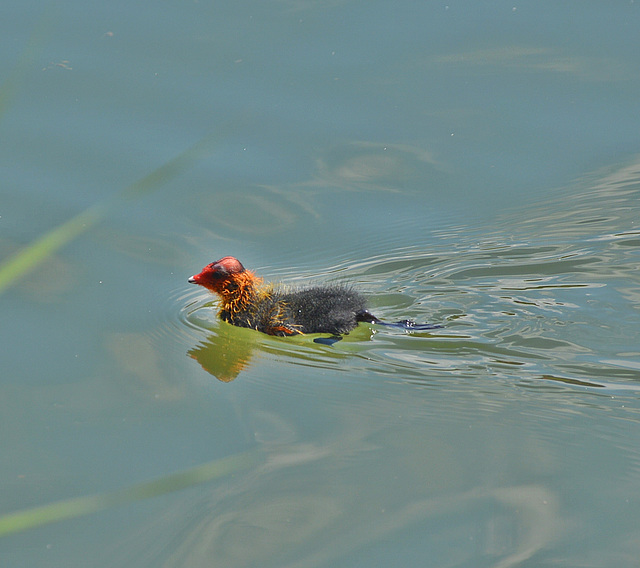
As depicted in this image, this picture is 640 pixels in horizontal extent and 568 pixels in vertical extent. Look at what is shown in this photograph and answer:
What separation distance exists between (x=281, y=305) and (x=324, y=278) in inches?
22.8

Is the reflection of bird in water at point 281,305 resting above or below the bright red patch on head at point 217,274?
below

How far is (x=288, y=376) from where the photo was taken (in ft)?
15.4

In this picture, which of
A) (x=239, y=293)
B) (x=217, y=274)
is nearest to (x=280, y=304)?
(x=239, y=293)

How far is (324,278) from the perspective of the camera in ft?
19.9

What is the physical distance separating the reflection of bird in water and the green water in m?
0.16

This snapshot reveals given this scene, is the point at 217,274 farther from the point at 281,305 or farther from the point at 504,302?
the point at 504,302

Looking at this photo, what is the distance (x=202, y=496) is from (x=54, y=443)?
0.79m

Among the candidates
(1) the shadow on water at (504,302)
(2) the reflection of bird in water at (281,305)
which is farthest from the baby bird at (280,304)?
(1) the shadow on water at (504,302)

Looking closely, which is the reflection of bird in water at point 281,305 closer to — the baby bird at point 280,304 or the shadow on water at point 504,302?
the baby bird at point 280,304

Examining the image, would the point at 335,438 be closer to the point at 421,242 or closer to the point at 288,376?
the point at 288,376

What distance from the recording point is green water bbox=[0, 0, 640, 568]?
3.45 metres

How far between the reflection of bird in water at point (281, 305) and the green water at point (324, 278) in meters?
0.16

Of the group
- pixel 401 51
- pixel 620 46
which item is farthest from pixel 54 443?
pixel 620 46

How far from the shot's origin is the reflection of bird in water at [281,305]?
545 centimetres
